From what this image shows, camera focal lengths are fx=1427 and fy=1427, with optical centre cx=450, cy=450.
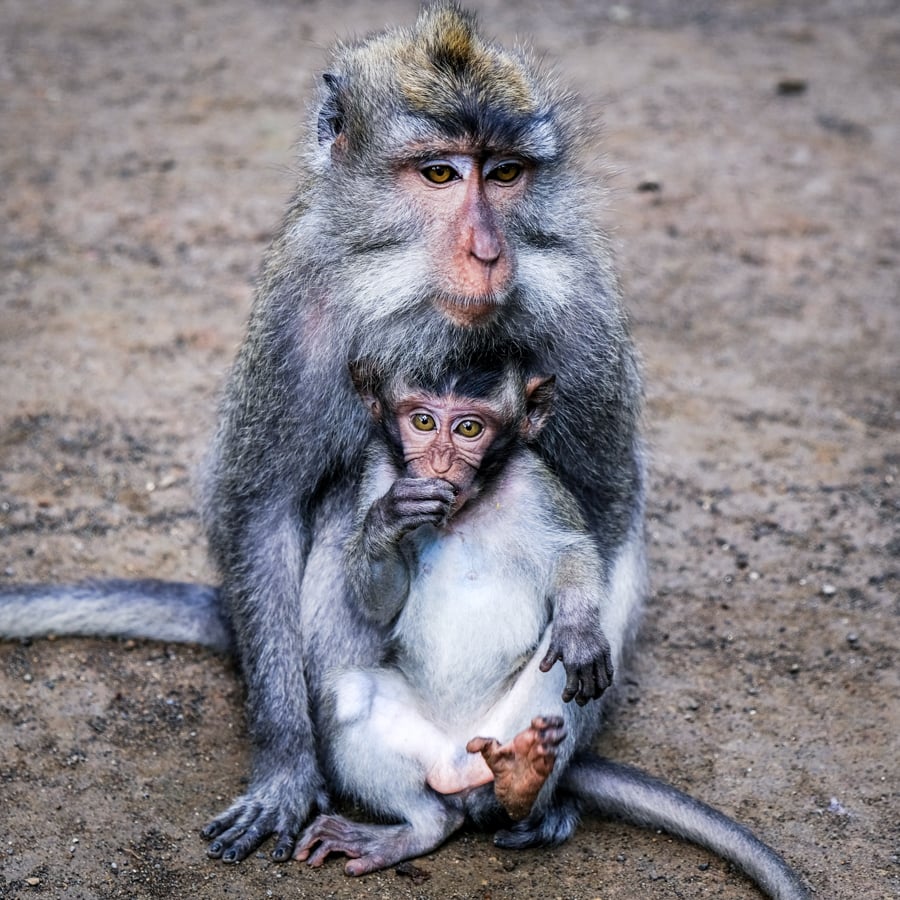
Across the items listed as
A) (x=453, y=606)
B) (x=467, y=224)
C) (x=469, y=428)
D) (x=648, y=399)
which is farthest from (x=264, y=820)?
(x=648, y=399)

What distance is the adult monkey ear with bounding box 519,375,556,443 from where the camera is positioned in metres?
4.24

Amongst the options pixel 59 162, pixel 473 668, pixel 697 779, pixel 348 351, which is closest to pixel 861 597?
pixel 697 779

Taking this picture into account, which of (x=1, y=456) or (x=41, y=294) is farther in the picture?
(x=41, y=294)

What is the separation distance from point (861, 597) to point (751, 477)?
934 mm

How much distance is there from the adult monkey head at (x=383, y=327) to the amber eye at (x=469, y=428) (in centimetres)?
17

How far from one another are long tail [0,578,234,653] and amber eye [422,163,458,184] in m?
1.86

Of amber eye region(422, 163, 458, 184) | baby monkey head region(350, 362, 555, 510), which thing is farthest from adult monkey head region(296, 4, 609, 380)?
baby monkey head region(350, 362, 555, 510)

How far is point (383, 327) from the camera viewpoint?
13.8 ft

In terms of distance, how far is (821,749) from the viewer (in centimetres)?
479

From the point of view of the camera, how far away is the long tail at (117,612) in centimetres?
510

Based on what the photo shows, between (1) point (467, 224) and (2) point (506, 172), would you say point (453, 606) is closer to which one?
(1) point (467, 224)

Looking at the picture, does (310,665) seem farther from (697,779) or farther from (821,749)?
(821,749)

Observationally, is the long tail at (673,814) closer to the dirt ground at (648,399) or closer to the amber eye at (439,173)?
the dirt ground at (648,399)

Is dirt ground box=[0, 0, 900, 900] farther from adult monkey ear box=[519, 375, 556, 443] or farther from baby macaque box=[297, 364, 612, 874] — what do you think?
adult monkey ear box=[519, 375, 556, 443]
